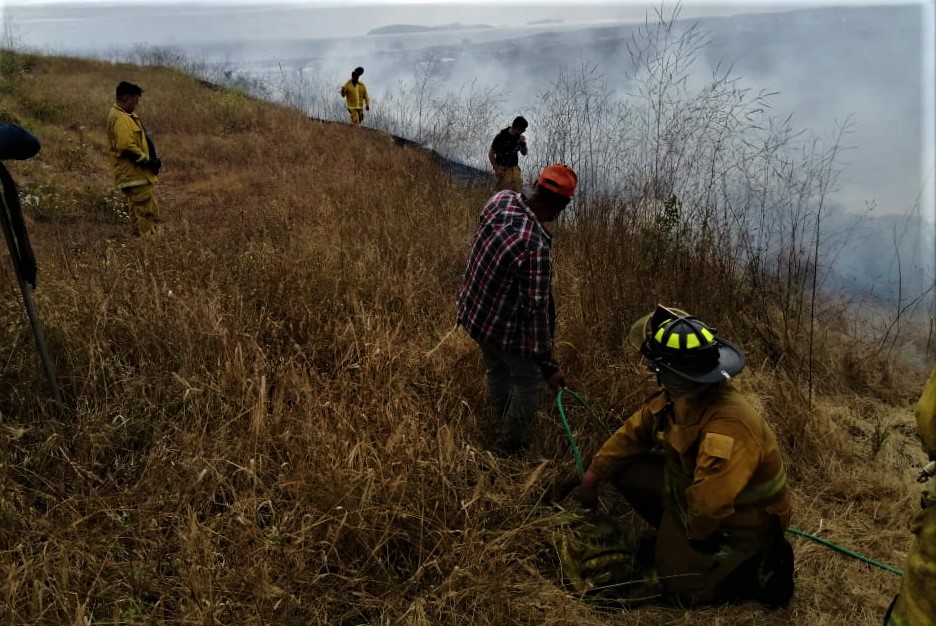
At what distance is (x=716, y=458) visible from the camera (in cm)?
186

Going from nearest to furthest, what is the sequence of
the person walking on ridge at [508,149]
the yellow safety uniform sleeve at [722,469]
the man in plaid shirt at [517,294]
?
the yellow safety uniform sleeve at [722,469] → the man in plaid shirt at [517,294] → the person walking on ridge at [508,149]

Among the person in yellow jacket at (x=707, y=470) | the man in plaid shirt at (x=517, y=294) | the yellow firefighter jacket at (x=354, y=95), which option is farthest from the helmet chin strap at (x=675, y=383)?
the yellow firefighter jacket at (x=354, y=95)

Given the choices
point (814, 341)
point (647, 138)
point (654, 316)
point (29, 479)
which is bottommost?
point (814, 341)

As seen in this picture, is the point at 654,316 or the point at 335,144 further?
the point at 335,144

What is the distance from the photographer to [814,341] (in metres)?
4.25

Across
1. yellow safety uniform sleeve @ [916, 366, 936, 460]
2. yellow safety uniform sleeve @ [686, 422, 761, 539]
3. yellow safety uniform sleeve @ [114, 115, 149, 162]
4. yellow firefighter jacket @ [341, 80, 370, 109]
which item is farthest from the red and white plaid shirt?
yellow firefighter jacket @ [341, 80, 370, 109]

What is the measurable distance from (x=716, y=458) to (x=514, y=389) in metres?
1.06

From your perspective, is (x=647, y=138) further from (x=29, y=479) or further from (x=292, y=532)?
(x=29, y=479)

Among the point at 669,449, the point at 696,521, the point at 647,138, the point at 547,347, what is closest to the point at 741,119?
the point at 647,138

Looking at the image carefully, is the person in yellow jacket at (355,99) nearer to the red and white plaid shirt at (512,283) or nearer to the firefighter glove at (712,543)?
the red and white plaid shirt at (512,283)

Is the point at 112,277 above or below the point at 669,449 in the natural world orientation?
above

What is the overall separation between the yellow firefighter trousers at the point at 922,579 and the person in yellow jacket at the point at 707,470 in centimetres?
46

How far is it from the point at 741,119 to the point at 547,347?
288cm

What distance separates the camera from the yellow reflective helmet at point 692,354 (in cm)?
→ 192
